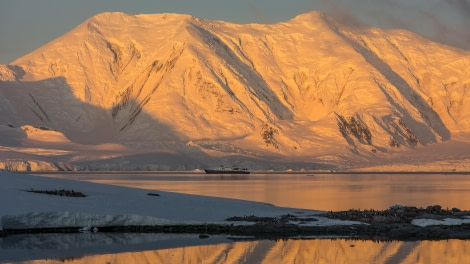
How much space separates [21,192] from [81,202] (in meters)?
3.42

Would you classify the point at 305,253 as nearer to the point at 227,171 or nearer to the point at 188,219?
the point at 188,219

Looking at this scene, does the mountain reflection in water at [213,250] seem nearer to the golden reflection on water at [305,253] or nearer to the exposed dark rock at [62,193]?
the golden reflection on water at [305,253]

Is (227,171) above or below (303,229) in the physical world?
below

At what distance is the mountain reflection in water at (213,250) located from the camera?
127 ft

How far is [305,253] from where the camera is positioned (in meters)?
40.9

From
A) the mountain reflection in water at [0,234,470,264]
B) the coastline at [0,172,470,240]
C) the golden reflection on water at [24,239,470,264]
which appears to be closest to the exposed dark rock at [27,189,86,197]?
the coastline at [0,172,470,240]

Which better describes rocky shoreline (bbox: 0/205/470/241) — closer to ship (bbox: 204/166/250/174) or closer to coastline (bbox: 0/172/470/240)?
coastline (bbox: 0/172/470/240)

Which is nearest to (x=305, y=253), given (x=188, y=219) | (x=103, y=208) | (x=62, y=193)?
(x=188, y=219)

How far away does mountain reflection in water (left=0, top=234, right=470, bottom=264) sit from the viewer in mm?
38812

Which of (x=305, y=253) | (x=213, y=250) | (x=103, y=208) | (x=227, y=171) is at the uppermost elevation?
(x=305, y=253)

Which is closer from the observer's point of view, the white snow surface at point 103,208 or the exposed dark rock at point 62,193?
the white snow surface at point 103,208

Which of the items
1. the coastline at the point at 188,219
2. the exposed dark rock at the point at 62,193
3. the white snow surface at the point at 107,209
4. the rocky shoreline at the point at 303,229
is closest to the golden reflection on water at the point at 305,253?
the rocky shoreline at the point at 303,229

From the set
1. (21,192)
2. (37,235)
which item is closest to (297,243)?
(37,235)

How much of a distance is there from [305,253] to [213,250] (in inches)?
155
